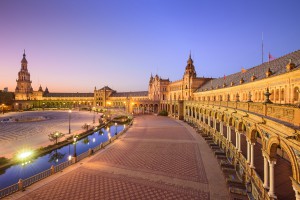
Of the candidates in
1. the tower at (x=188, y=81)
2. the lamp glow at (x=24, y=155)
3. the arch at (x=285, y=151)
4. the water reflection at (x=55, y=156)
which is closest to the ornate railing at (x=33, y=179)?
the water reflection at (x=55, y=156)

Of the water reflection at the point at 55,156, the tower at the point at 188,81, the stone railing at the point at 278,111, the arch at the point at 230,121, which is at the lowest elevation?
the water reflection at the point at 55,156

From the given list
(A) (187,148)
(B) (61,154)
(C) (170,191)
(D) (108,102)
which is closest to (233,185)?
(C) (170,191)

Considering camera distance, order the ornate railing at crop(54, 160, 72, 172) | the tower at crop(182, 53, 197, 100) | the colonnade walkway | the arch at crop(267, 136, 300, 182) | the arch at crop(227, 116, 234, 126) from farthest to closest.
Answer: the tower at crop(182, 53, 197, 100), the arch at crop(227, 116, 234, 126), the ornate railing at crop(54, 160, 72, 172), the colonnade walkway, the arch at crop(267, 136, 300, 182)

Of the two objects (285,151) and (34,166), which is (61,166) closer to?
(34,166)

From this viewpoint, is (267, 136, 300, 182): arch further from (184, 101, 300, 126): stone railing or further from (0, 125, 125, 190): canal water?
(0, 125, 125, 190): canal water

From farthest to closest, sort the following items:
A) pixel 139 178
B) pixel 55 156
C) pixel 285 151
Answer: pixel 55 156 → pixel 139 178 → pixel 285 151

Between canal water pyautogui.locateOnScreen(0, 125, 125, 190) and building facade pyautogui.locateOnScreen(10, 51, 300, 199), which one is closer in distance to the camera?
building facade pyautogui.locateOnScreen(10, 51, 300, 199)

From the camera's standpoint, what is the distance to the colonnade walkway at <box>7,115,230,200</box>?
13242 mm

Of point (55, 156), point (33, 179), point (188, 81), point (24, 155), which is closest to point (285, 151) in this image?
point (33, 179)

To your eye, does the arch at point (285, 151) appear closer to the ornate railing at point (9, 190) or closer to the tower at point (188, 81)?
the ornate railing at point (9, 190)

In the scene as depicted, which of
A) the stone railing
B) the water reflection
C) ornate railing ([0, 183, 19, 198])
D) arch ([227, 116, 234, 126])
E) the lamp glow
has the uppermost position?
the stone railing

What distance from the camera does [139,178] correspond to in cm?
1573

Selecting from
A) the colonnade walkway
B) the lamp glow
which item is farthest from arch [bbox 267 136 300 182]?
the lamp glow

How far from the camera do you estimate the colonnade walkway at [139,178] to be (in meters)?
13.2
